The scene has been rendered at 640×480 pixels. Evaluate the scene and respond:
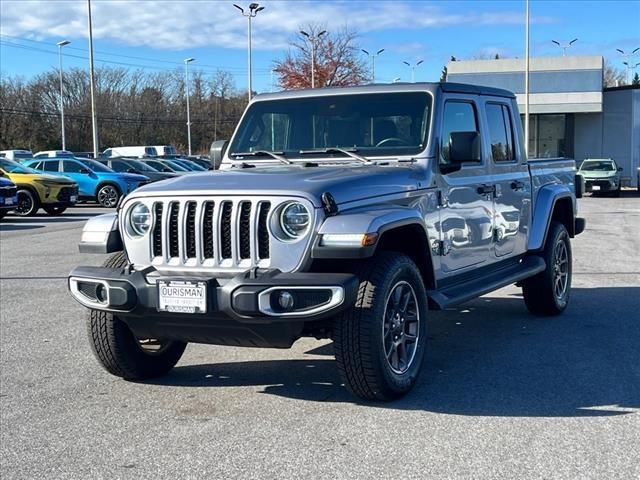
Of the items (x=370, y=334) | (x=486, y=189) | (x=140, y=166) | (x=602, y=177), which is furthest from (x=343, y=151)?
(x=602, y=177)

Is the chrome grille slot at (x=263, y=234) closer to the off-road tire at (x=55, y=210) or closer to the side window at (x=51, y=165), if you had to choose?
the off-road tire at (x=55, y=210)

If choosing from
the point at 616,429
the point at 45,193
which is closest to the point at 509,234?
the point at 616,429

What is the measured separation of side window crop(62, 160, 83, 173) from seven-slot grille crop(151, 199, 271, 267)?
23262 mm

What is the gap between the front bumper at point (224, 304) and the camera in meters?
4.57

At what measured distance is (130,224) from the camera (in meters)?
5.27

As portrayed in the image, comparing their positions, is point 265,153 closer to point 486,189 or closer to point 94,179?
point 486,189

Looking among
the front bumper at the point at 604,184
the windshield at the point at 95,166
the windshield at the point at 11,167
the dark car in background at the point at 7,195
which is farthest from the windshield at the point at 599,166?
the dark car in background at the point at 7,195

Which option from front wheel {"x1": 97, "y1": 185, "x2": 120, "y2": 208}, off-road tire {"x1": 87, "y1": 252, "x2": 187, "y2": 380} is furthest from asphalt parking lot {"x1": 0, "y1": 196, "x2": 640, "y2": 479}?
front wheel {"x1": 97, "y1": 185, "x2": 120, "y2": 208}

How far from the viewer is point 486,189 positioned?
681cm

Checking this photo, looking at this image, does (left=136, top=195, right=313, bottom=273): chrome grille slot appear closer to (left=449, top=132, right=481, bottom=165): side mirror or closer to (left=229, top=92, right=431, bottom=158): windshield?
(left=229, top=92, right=431, bottom=158): windshield

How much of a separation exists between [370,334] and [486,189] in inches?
98.4

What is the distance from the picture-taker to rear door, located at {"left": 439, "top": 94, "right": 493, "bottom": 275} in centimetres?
610

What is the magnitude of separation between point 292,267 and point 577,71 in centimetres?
4021

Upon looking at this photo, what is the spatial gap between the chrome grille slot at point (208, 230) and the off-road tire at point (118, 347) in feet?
2.34
